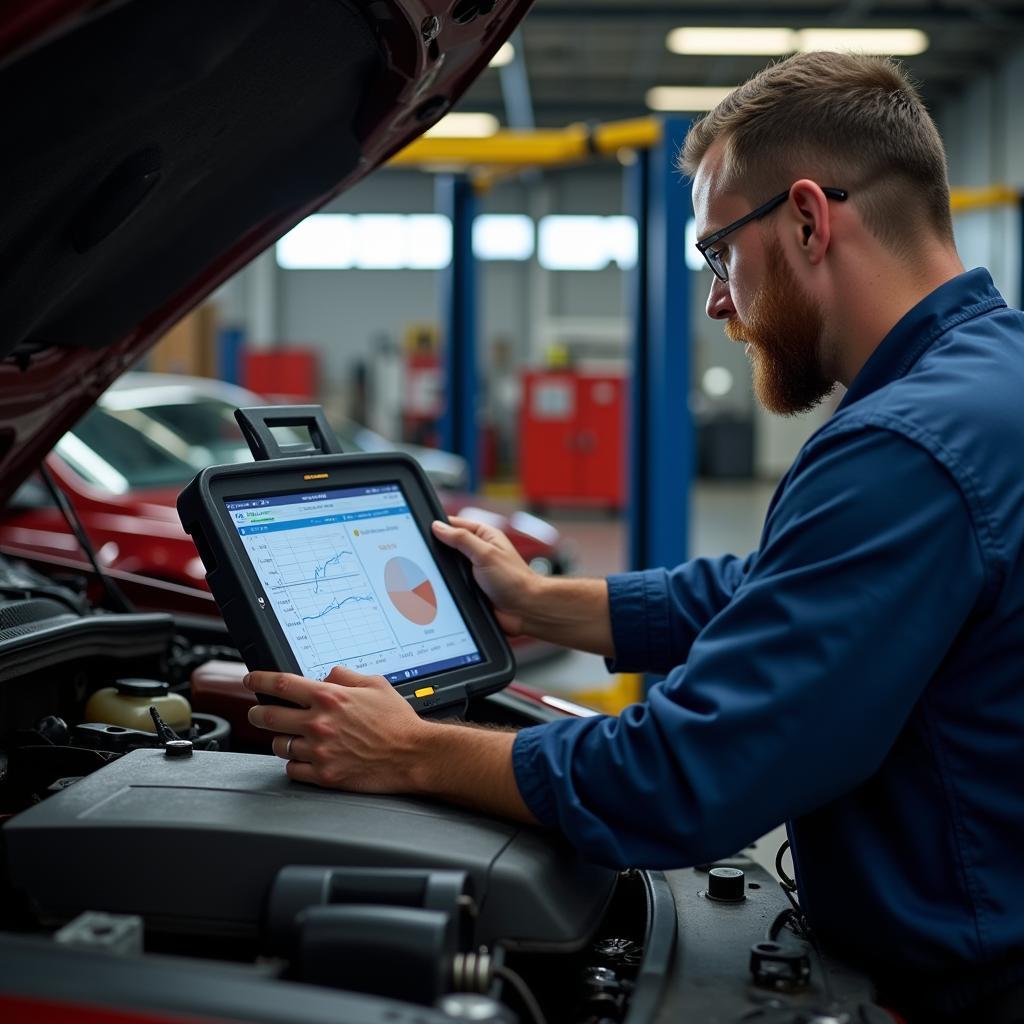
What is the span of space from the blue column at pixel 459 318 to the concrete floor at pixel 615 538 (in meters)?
1.14

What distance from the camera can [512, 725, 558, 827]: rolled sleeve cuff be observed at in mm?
1245

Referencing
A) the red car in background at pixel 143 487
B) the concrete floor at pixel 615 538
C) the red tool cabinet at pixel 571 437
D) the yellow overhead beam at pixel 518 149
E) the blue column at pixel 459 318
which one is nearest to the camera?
the red car in background at pixel 143 487

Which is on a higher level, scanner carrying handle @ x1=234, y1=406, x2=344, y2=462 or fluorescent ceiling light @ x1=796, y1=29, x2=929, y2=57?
fluorescent ceiling light @ x1=796, y1=29, x2=929, y2=57

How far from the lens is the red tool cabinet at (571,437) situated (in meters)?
12.7

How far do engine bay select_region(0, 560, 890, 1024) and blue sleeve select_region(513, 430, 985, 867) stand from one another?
4.5 inches

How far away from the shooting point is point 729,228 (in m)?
1.43

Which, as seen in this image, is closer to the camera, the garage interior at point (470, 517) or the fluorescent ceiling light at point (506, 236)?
the garage interior at point (470, 517)

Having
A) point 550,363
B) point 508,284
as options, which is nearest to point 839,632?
point 550,363

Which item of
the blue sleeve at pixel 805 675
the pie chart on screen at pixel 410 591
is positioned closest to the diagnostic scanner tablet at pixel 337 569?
the pie chart on screen at pixel 410 591

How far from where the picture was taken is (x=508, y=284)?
1919cm

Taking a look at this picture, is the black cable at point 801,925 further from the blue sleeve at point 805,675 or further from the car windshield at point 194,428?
the car windshield at point 194,428

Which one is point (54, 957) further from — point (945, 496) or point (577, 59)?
point (577, 59)

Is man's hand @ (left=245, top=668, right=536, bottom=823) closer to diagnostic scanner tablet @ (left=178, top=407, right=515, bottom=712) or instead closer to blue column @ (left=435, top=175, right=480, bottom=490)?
diagnostic scanner tablet @ (left=178, top=407, right=515, bottom=712)

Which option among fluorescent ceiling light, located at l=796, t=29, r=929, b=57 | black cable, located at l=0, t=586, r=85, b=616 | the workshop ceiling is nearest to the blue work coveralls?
black cable, located at l=0, t=586, r=85, b=616
